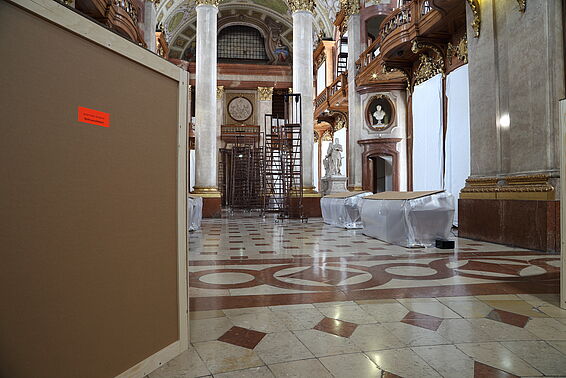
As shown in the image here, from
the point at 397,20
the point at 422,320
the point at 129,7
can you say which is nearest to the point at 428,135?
the point at 397,20

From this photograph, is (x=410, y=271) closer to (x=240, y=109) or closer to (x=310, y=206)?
(x=310, y=206)

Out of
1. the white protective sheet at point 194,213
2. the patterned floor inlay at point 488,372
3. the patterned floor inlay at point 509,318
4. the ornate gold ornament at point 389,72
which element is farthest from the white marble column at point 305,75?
the patterned floor inlay at point 488,372

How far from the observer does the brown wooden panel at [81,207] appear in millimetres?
1132

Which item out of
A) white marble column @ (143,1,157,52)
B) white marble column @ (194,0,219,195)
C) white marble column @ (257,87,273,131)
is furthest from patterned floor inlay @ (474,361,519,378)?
white marble column @ (257,87,273,131)

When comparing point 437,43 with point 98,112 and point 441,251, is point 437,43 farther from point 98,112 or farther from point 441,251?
point 98,112

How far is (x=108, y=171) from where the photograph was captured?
1.47 m

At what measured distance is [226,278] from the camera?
3.54 metres

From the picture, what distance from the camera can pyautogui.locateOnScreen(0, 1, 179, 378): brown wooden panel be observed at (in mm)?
1132

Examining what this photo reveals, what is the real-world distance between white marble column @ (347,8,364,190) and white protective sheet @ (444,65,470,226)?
426cm

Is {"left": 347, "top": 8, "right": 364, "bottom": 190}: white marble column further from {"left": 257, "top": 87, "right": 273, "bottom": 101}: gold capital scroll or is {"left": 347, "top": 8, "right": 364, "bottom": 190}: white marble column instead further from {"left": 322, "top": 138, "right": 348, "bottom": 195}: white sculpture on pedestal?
{"left": 257, "top": 87, "right": 273, "bottom": 101}: gold capital scroll

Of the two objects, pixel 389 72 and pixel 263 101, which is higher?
pixel 263 101

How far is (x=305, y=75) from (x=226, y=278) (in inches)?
390

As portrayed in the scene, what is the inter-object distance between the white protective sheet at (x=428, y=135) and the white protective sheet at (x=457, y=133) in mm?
598

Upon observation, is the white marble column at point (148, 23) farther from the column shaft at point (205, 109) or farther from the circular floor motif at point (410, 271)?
the circular floor motif at point (410, 271)
